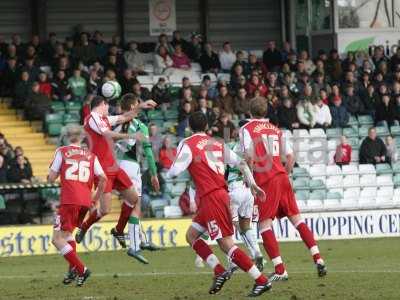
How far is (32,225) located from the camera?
78.7 feet

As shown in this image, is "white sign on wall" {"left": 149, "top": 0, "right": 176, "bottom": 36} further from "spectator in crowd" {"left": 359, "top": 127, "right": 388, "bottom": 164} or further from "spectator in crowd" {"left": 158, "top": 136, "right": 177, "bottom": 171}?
"spectator in crowd" {"left": 158, "top": 136, "right": 177, "bottom": 171}

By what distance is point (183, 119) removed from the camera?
27.7 m

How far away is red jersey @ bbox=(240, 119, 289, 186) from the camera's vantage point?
600 inches

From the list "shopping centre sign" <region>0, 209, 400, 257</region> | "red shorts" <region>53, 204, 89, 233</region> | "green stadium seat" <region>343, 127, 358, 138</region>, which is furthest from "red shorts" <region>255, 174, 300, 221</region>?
"green stadium seat" <region>343, 127, 358, 138</region>

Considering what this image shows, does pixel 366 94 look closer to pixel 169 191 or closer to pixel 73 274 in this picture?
pixel 169 191

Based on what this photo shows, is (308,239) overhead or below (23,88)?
below

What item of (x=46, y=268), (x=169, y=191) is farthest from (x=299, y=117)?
(x=46, y=268)

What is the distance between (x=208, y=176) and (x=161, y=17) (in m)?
20.1

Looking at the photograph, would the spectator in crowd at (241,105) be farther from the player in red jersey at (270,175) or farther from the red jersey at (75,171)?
the red jersey at (75,171)

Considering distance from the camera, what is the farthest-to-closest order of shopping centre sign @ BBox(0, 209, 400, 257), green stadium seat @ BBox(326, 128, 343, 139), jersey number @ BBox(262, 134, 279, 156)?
1. green stadium seat @ BBox(326, 128, 343, 139)
2. shopping centre sign @ BBox(0, 209, 400, 257)
3. jersey number @ BBox(262, 134, 279, 156)

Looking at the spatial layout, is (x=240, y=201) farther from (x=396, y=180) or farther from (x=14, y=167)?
(x=396, y=180)

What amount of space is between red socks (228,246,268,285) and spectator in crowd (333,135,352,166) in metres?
15.1

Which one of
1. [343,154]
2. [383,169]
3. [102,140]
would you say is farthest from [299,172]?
[102,140]

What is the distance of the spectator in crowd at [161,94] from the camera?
2884cm
